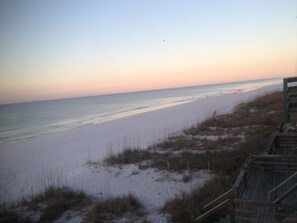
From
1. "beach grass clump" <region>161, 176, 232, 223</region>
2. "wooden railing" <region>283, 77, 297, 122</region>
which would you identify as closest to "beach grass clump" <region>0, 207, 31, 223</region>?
"beach grass clump" <region>161, 176, 232, 223</region>

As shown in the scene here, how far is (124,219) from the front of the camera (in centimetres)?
570

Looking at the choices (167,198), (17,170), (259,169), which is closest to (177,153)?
(167,198)

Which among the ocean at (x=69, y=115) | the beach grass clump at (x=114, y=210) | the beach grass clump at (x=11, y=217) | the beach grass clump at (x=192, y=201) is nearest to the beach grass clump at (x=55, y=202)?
the beach grass clump at (x=11, y=217)

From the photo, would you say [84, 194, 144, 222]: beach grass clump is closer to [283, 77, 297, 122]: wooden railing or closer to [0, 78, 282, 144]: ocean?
[283, 77, 297, 122]: wooden railing

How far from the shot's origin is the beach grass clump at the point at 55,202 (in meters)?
6.24

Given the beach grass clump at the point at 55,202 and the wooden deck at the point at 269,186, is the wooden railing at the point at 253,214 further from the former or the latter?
the beach grass clump at the point at 55,202

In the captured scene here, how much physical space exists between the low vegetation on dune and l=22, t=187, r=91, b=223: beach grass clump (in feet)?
8.42

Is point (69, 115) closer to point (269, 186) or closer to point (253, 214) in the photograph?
point (269, 186)

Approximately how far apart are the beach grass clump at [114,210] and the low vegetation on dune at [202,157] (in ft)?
2.58

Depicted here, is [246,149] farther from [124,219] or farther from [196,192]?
[124,219]

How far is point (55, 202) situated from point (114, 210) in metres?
1.86

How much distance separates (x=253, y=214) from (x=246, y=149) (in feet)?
17.2

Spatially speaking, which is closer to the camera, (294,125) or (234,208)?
(234,208)

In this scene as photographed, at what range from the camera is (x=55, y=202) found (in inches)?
264
